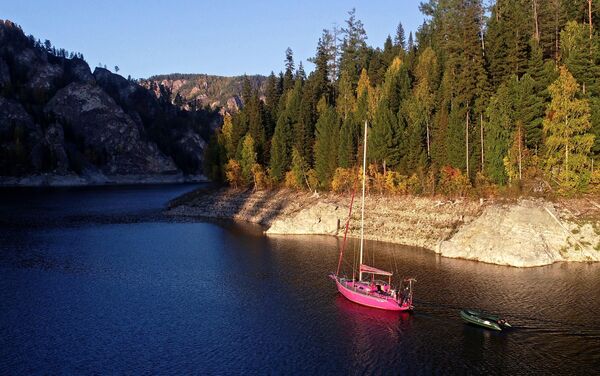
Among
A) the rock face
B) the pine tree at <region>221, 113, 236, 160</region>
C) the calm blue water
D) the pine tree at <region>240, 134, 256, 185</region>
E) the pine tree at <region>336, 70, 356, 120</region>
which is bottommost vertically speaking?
the calm blue water

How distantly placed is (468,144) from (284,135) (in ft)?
159

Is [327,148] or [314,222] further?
[327,148]

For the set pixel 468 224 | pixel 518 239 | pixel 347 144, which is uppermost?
pixel 347 144

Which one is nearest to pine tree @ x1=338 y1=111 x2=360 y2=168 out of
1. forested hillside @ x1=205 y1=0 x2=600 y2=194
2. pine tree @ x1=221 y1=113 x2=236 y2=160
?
forested hillside @ x1=205 y1=0 x2=600 y2=194

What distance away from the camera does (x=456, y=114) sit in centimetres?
8044

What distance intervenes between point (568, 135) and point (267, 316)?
52.1 m

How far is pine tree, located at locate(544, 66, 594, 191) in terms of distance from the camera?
66.9m

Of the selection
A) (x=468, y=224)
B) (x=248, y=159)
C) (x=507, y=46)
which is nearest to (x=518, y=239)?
(x=468, y=224)

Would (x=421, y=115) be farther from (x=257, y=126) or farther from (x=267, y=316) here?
(x=267, y=316)

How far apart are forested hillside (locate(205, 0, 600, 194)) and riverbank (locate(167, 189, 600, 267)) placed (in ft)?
13.5

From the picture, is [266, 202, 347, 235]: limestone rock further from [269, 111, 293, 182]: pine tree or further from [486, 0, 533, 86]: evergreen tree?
[486, 0, 533, 86]: evergreen tree

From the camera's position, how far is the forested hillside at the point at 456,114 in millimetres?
69500

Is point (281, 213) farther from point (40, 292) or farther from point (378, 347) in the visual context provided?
point (378, 347)

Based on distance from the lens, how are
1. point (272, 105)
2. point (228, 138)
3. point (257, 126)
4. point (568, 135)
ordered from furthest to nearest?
point (272, 105)
point (228, 138)
point (257, 126)
point (568, 135)
